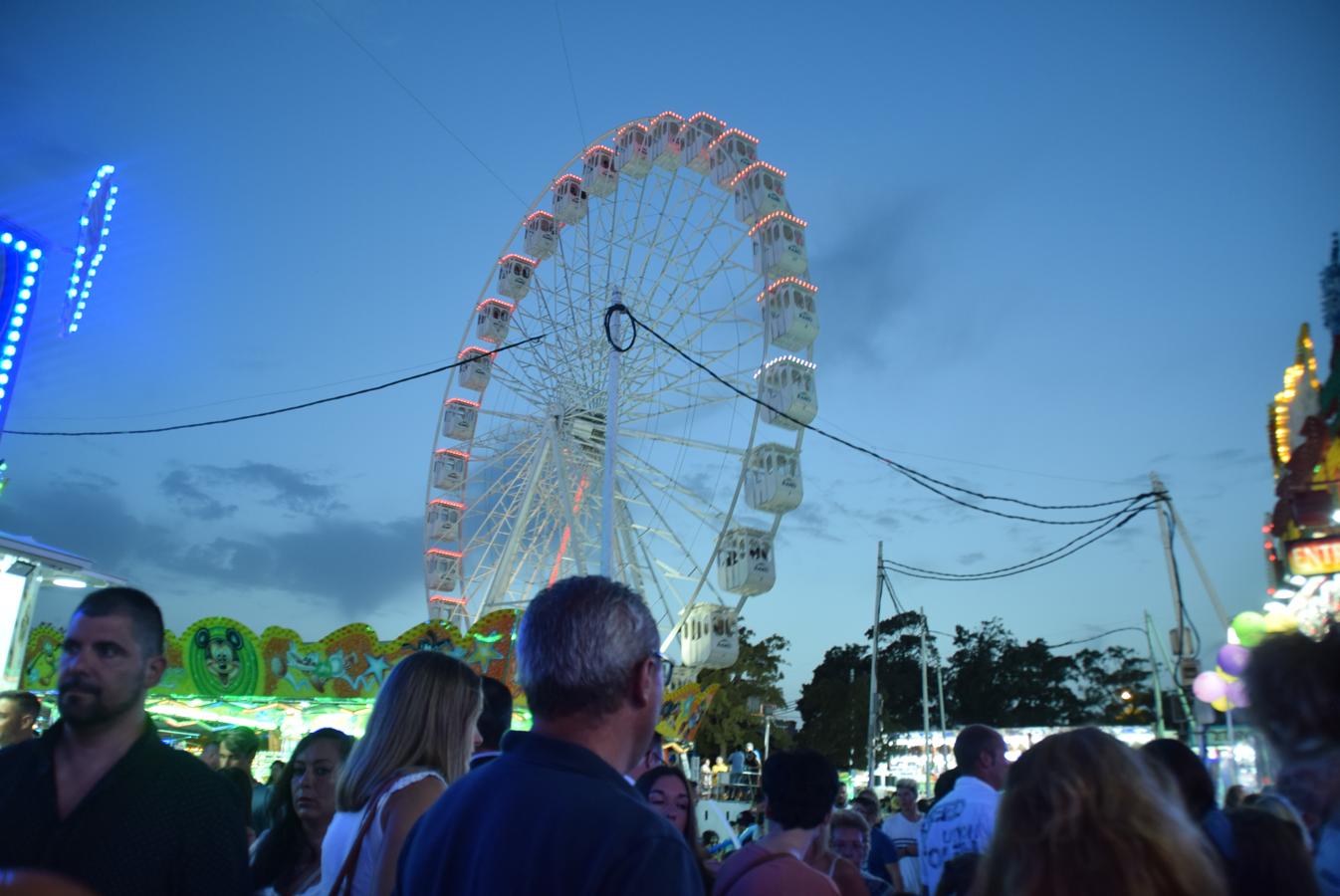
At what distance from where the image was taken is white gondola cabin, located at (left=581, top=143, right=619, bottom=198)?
78.1 feet

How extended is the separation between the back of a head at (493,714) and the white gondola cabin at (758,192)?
18474 millimetres

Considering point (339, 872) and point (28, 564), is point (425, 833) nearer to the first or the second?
point (339, 872)

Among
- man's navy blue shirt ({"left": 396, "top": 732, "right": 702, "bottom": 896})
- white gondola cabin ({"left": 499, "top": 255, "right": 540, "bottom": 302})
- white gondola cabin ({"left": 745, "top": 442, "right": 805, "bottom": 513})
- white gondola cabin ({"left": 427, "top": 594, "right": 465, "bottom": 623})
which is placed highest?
white gondola cabin ({"left": 499, "top": 255, "right": 540, "bottom": 302})

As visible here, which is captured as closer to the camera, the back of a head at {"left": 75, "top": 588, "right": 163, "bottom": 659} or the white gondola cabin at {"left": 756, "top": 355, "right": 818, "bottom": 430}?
the back of a head at {"left": 75, "top": 588, "right": 163, "bottom": 659}

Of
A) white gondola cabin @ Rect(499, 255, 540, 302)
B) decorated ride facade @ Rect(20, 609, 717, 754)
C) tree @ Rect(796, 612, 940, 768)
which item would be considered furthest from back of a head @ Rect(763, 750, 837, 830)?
tree @ Rect(796, 612, 940, 768)

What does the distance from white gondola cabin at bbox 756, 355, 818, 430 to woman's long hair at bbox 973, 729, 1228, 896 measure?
59.3 ft

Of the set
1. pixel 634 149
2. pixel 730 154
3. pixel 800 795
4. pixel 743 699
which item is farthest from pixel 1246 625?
pixel 743 699

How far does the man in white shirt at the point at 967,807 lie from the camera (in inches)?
161

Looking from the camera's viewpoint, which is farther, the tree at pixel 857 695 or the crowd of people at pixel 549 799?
the tree at pixel 857 695

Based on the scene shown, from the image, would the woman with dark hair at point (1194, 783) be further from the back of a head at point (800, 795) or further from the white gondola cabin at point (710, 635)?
the white gondola cabin at point (710, 635)

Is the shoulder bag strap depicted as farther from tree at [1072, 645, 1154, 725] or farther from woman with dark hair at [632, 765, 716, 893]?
tree at [1072, 645, 1154, 725]

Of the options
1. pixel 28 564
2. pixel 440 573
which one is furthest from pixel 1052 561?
pixel 28 564

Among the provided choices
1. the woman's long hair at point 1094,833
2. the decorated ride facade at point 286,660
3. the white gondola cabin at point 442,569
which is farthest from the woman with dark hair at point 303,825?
the white gondola cabin at point 442,569

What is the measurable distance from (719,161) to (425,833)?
70.9ft
